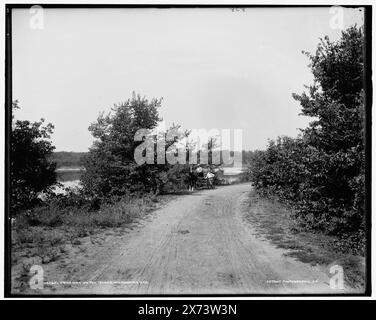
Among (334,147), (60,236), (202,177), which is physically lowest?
(60,236)

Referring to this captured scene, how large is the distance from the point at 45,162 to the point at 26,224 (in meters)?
1.75

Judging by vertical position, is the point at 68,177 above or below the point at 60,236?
above

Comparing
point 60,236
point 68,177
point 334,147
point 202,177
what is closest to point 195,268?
point 60,236

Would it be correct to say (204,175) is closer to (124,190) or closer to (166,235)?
(124,190)

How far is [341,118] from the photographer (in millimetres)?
6402

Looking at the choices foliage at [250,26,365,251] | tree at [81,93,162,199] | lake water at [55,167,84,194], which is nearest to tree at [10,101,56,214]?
lake water at [55,167,84,194]

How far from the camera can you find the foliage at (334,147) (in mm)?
6133

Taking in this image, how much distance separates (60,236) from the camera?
21.8ft

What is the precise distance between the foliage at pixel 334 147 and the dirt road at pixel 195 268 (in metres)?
1.72

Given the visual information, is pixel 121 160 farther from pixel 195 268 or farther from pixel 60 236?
pixel 195 268

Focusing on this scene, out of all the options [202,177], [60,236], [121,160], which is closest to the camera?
[60,236]

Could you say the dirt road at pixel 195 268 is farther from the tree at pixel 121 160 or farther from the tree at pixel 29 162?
the tree at pixel 121 160

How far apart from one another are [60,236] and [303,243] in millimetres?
6219
